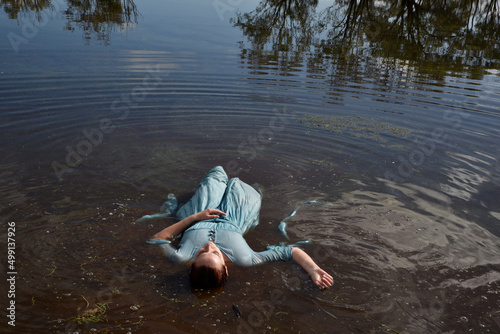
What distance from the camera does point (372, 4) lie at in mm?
27594

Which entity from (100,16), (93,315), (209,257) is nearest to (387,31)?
(100,16)

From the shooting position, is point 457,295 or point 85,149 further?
point 85,149

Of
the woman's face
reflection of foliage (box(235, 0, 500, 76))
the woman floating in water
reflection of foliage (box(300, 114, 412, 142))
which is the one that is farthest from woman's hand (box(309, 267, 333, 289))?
reflection of foliage (box(235, 0, 500, 76))

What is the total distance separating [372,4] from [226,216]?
25.2 meters

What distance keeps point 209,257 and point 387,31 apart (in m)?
20.9

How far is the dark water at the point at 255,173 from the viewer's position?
5.33 metres

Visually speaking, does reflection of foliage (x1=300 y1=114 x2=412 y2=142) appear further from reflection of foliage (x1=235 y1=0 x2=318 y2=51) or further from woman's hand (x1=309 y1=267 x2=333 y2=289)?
reflection of foliage (x1=235 y1=0 x2=318 y2=51)

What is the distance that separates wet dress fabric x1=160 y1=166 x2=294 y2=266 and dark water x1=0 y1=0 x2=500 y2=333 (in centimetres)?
22

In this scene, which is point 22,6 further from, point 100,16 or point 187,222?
point 187,222

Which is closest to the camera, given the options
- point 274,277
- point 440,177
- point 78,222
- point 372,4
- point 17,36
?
point 274,277

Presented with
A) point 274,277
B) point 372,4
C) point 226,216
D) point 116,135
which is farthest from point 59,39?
point 372,4

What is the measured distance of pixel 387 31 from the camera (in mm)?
22797

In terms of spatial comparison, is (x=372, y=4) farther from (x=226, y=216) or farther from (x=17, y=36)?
(x=226, y=216)

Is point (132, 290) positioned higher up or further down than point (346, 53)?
further down
